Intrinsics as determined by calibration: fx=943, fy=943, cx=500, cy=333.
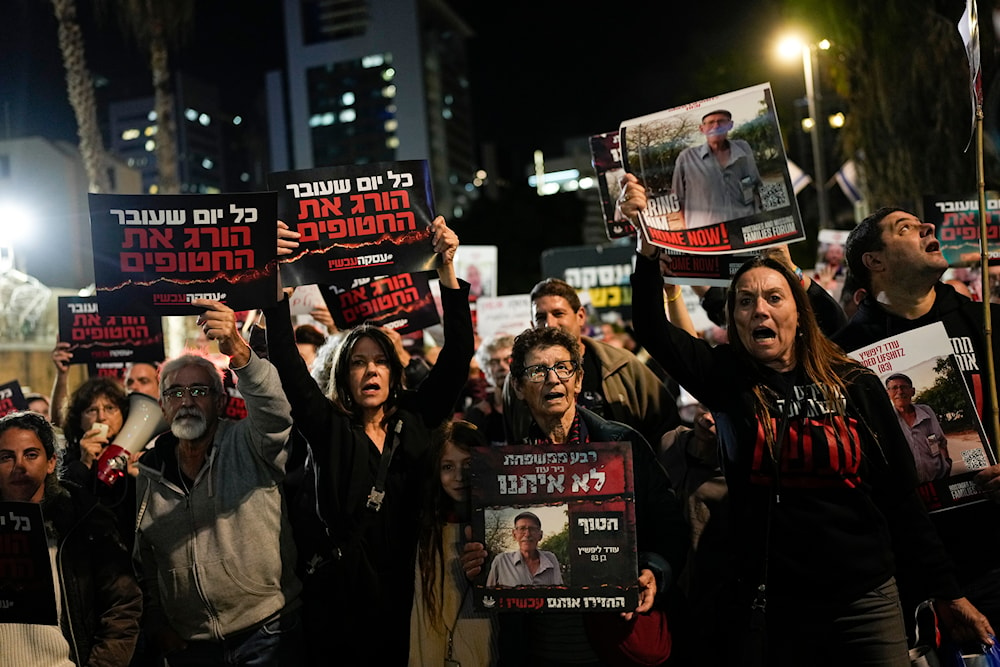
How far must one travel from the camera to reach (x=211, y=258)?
409 cm

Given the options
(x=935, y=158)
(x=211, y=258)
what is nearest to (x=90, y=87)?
(x=935, y=158)

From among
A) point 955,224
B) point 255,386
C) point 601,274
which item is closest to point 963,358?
point 255,386

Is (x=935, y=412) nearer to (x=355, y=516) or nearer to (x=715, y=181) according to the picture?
(x=715, y=181)

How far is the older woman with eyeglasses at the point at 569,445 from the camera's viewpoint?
3.57 metres

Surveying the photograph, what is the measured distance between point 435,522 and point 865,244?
7.28ft

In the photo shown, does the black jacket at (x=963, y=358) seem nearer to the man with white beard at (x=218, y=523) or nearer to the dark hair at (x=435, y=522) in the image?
the dark hair at (x=435, y=522)

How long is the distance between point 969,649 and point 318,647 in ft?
8.45

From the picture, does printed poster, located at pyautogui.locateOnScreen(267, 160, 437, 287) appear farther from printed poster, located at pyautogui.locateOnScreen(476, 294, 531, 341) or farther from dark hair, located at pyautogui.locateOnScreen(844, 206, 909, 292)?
printed poster, located at pyautogui.locateOnScreen(476, 294, 531, 341)

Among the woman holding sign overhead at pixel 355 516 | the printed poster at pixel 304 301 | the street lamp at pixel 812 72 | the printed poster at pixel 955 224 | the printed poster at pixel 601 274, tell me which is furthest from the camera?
the street lamp at pixel 812 72

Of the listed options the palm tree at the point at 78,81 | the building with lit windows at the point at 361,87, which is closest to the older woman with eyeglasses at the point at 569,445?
the palm tree at the point at 78,81

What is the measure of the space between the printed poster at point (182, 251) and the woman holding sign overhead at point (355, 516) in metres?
0.20

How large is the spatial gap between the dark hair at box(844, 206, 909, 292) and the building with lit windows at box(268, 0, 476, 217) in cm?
12069

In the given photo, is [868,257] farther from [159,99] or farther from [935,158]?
[159,99]

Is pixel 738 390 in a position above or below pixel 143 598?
above
